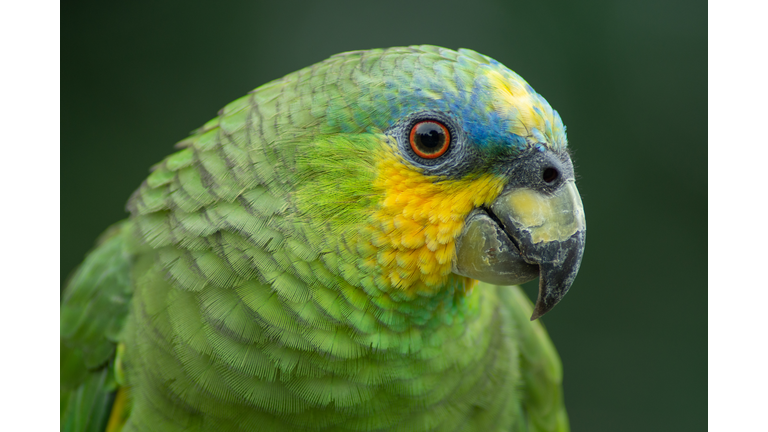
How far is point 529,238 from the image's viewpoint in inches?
40.8

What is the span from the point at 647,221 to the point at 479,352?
2.02 metres

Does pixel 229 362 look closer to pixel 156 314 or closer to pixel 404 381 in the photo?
pixel 156 314

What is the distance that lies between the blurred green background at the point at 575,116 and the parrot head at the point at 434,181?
1.76 metres

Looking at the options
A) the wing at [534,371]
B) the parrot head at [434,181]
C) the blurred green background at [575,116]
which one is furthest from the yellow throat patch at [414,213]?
the blurred green background at [575,116]

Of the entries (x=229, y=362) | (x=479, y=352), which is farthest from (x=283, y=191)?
(x=479, y=352)

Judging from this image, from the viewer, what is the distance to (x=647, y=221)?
9.36 ft

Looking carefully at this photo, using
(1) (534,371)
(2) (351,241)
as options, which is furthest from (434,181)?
(1) (534,371)

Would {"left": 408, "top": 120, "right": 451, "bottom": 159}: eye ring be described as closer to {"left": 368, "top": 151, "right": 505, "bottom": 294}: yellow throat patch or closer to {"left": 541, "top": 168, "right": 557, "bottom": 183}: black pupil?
{"left": 368, "top": 151, "right": 505, "bottom": 294}: yellow throat patch

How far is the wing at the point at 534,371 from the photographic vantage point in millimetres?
1600

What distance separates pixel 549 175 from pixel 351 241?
411 millimetres

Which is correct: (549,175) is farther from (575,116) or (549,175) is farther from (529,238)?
(575,116)

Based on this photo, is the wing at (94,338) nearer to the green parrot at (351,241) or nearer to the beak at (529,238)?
the green parrot at (351,241)

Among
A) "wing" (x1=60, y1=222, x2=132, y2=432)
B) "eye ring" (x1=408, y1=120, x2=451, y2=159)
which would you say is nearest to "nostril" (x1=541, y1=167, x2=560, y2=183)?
"eye ring" (x1=408, y1=120, x2=451, y2=159)

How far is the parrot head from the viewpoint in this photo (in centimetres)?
103
